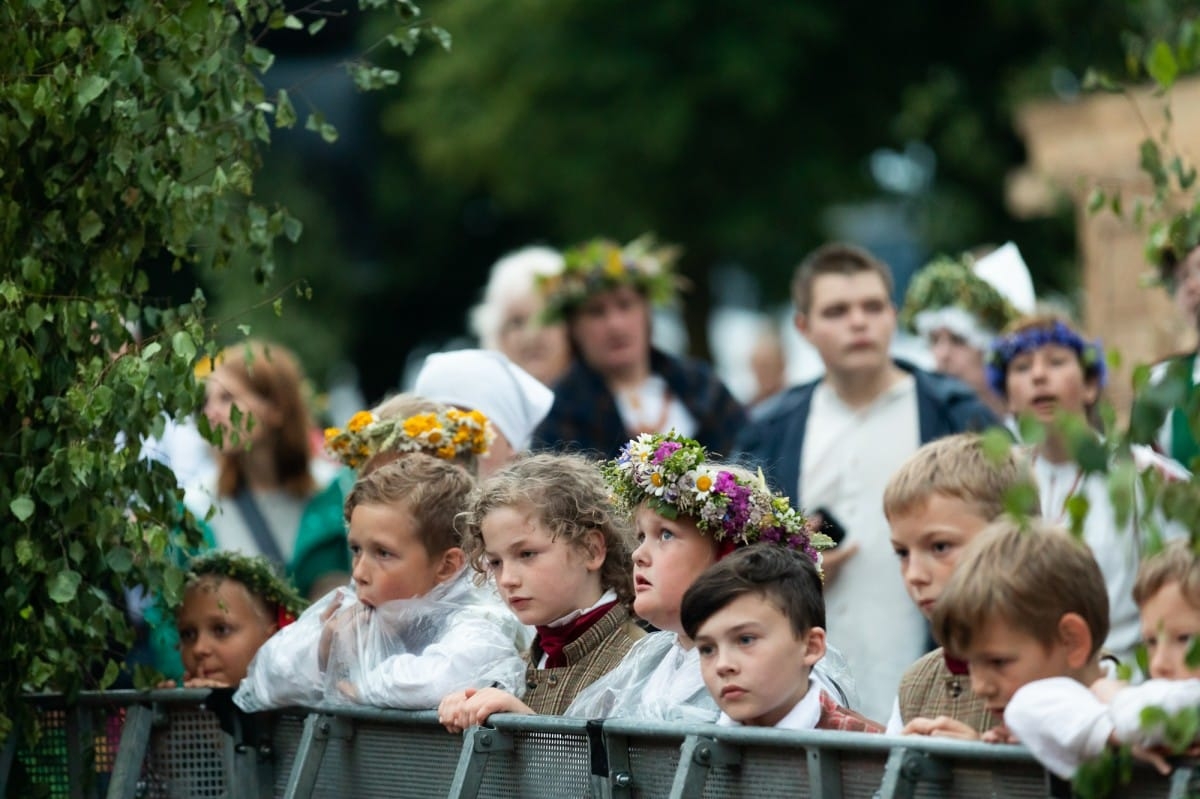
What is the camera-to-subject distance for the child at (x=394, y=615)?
5.29 m

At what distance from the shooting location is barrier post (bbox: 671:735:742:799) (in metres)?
4.12

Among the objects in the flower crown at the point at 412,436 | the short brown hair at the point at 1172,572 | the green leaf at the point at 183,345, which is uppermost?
the flower crown at the point at 412,436

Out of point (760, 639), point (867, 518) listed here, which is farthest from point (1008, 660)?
point (867, 518)

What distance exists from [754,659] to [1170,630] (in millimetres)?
1021

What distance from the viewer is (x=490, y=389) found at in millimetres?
6867

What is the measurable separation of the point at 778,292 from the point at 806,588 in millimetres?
16910

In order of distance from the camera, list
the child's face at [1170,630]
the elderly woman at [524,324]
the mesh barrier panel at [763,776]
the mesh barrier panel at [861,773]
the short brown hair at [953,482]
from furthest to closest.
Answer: the elderly woman at [524,324], the short brown hair at [953,482], the mesh barrier panel at [763,776], the mesh barrier panel at [861,773], the child's face at [1170,630]

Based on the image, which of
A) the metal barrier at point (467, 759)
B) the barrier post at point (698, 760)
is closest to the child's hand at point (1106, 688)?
the metal barrier at point (467, 759)

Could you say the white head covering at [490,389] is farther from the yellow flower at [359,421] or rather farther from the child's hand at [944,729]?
the child's hand at [944,729]

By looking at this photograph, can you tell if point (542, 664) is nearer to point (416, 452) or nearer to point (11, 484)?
point (416, 452)

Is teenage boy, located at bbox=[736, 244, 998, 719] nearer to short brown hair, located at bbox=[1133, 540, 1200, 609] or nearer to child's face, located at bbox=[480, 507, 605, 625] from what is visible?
child's face, located at bbox=[480, 507, 605, 625]

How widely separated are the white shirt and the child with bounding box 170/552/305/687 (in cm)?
203

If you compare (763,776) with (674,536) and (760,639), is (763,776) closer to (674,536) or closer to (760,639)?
(760,639)

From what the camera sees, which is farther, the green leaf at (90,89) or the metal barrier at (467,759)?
the green leaf at (90,89)
